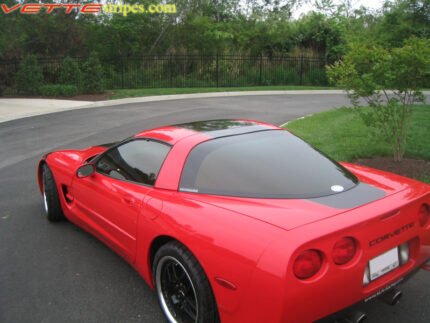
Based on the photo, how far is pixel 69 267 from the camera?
3.79 m

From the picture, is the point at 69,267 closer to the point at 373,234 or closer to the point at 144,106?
the point at 373,234

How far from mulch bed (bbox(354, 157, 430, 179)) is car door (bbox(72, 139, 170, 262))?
3.98 m

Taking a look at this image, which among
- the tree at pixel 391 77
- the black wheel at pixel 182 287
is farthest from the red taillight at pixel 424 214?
the tree at pixel 391 77

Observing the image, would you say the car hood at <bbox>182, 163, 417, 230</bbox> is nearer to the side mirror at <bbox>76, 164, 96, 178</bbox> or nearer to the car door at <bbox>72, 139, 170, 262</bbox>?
the car door at <bbox>72, 139, 170, 262</bbox>

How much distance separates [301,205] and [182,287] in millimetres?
939

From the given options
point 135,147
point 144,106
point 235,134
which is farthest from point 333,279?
point 144,106

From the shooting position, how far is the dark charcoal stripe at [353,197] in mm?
2588

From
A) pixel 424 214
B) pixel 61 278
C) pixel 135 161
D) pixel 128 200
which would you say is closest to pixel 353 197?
pixel 424 214

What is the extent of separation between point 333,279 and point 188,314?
1.01 metres

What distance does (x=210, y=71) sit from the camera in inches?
937

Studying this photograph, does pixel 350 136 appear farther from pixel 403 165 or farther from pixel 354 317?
pixel 354 317

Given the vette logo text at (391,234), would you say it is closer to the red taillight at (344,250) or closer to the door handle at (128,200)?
the red taillight at (344,250)

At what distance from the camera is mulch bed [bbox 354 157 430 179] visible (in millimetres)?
5865

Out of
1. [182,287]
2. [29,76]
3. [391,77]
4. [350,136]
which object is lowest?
[182,287]
